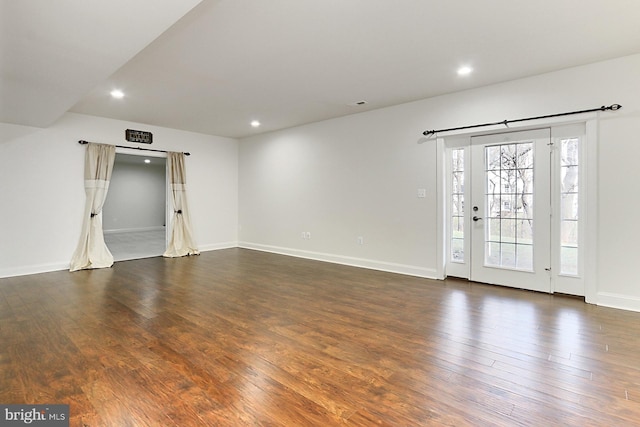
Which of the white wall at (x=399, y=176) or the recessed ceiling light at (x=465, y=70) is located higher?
the recessed ceiling light at (x=465, y=70)

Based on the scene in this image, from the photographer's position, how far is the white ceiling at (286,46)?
90.4 inches

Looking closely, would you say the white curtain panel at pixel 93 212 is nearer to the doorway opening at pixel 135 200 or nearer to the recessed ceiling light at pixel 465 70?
the doorway opening at pixel 135 200

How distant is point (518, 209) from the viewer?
4.32 metres

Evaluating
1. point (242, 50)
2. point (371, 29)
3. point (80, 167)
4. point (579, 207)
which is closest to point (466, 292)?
point (579, 207)

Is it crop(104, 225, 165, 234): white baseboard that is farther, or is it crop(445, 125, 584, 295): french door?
crop(104, 225, 165, 234): white baseboard

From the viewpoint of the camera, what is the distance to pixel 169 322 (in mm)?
3174

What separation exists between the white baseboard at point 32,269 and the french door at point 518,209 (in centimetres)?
625

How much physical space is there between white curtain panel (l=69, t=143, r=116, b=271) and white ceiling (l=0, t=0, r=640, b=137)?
101 cm

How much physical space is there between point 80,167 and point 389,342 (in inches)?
233

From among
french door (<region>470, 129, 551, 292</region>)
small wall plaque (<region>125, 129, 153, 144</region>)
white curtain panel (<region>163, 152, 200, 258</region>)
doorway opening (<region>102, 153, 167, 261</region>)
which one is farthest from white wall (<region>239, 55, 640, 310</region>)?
doorway opening (<region>102, 153, 167, 261</region>)

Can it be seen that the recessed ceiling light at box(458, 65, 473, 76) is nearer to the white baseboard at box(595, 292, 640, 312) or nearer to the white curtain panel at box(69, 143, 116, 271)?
the white baseboard at box(595, 292, 640, 312)

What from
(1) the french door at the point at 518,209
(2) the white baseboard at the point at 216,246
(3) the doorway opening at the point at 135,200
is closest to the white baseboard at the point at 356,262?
(1) the french door at the point at 518,209

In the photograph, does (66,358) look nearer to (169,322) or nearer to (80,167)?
(169,322)

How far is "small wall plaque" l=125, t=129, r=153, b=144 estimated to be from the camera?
631cm
